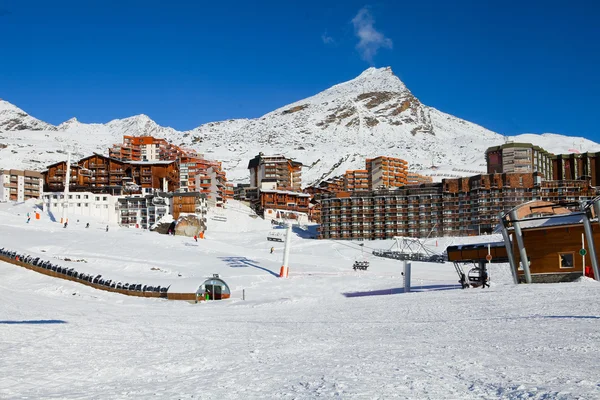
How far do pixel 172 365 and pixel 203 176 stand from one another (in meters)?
131

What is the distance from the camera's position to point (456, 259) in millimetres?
36375

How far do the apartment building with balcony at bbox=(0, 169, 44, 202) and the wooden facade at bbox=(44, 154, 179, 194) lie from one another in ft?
66.2

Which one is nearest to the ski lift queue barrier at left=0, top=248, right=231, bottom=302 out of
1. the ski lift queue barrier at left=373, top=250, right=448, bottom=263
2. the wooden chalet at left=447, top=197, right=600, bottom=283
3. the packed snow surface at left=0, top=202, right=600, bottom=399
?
the packed snow surface at left=0, top=202, right=600, bottom=399

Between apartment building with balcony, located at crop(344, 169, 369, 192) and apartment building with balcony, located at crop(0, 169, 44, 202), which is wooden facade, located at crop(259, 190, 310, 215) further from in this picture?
apartment building with balcony, located at crop(0, 169, 44, 202)

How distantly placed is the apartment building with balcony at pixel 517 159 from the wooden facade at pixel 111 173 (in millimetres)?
96371

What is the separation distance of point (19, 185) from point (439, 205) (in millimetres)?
107502

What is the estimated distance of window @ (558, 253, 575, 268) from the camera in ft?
101

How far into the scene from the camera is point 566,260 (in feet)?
102

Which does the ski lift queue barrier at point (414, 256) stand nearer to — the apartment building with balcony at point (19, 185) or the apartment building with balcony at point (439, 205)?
the apartment building with balcony at point (439, 205)

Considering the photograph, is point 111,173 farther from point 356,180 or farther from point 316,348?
point 316,348

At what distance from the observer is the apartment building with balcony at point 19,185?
15200 cm

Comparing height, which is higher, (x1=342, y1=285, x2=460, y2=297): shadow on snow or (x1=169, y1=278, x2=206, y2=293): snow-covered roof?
(x1=169, y1=278, x2=206, y2=293): snow-covered roof

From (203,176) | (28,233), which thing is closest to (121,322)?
(28,233)

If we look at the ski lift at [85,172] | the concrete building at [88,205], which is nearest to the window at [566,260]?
the concrete building at [88,205]
